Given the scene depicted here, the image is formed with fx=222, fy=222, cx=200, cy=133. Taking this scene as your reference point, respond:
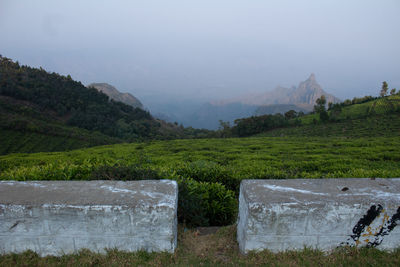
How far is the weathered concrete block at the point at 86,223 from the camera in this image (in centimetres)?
249

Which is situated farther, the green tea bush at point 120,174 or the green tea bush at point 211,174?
the green tea bush at point 211,174

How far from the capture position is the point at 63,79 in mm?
80125

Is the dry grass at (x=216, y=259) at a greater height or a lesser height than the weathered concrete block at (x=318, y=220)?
lesser

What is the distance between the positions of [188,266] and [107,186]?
1.46 meters

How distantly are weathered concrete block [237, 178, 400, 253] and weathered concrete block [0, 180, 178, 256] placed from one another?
3.13 feet

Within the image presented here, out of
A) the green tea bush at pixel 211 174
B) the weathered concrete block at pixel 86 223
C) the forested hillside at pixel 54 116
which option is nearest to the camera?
the weathered concrete block at pixel 86 223

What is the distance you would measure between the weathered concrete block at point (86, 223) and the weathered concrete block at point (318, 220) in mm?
953

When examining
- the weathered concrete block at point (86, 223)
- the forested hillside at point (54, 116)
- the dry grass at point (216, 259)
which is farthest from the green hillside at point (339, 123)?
the weathered concrete block at point (86, 223)

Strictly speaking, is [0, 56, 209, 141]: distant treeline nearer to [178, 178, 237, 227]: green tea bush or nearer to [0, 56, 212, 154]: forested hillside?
[0, 56, 212, 154]: forested hillside

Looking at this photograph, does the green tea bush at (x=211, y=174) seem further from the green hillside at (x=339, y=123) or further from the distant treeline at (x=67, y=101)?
the distant treeline at (x=67, y=101)

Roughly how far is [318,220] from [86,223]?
265cm

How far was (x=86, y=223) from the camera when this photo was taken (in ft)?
8.29

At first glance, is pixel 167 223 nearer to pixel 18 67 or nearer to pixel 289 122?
pixel 289 122

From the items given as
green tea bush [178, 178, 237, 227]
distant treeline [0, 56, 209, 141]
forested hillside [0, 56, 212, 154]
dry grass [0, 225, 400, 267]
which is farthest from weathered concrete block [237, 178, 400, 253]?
distant treeline [0, 56, 209, 141]
